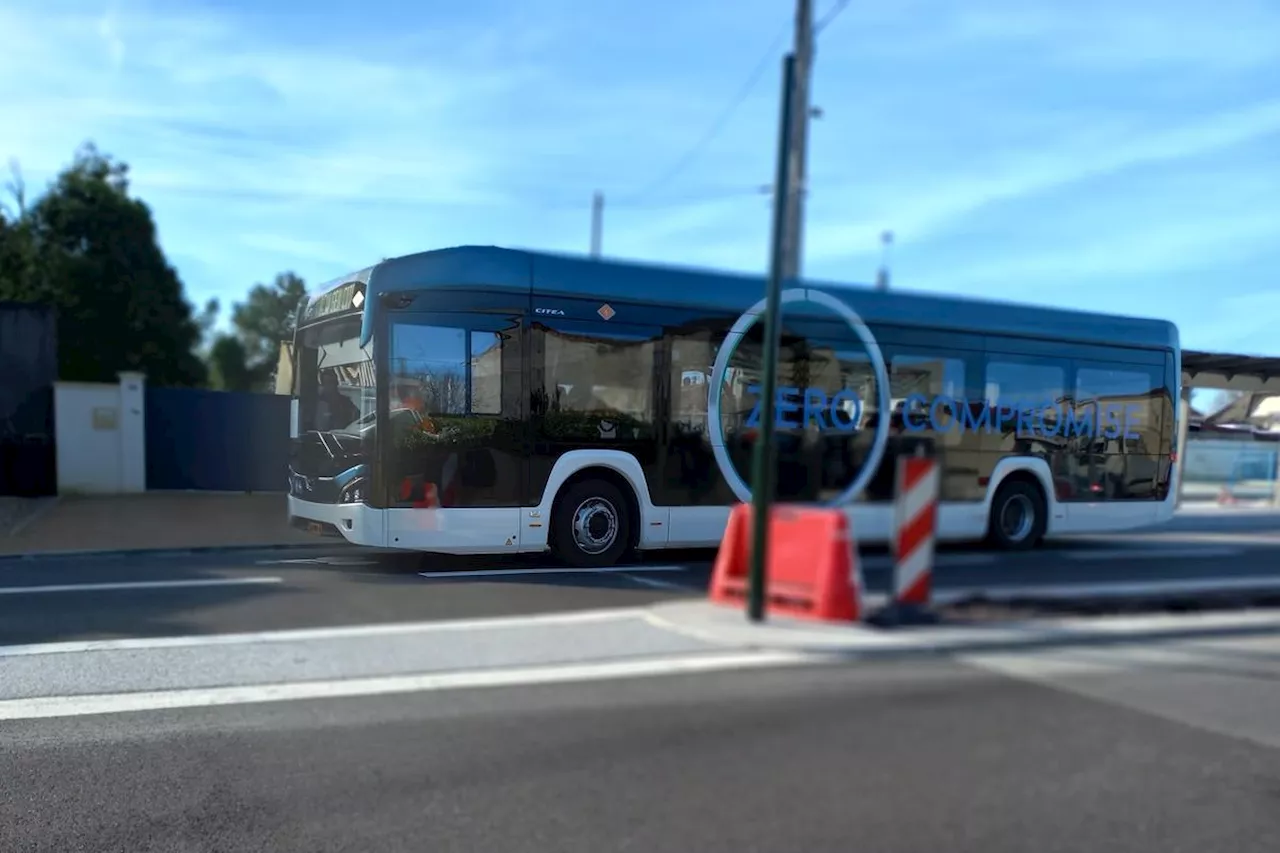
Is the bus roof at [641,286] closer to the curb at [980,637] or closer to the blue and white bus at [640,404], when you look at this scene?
the blue and white bus at [640,404]

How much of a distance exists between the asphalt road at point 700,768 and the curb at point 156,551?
80cm

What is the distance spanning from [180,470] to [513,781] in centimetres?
181

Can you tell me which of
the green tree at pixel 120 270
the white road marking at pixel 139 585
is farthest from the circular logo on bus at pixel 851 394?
the green tree at pixel 120 270

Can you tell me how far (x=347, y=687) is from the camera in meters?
3.11

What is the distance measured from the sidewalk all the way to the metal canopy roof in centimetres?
173

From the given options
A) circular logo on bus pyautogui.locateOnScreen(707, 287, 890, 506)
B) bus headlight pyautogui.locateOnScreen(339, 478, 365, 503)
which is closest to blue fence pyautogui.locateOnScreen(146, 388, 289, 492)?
bus headlight pyautogui.locateOnScreen(339, 478, 365, 503)

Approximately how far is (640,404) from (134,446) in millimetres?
1744

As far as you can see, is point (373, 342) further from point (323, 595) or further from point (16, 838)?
point (16, 838)

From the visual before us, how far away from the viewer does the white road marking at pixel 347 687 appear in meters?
2.79

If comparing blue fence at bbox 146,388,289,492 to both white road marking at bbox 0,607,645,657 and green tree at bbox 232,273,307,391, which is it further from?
white road marking at bbox 0,607,645,657

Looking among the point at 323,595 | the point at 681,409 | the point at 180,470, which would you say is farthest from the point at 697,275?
the point at 180,470

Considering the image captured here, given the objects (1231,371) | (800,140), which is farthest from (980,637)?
(800,140)

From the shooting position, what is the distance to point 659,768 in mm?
3084

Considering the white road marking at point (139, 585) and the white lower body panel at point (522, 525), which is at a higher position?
the white lower body panel at point (522, 525)
